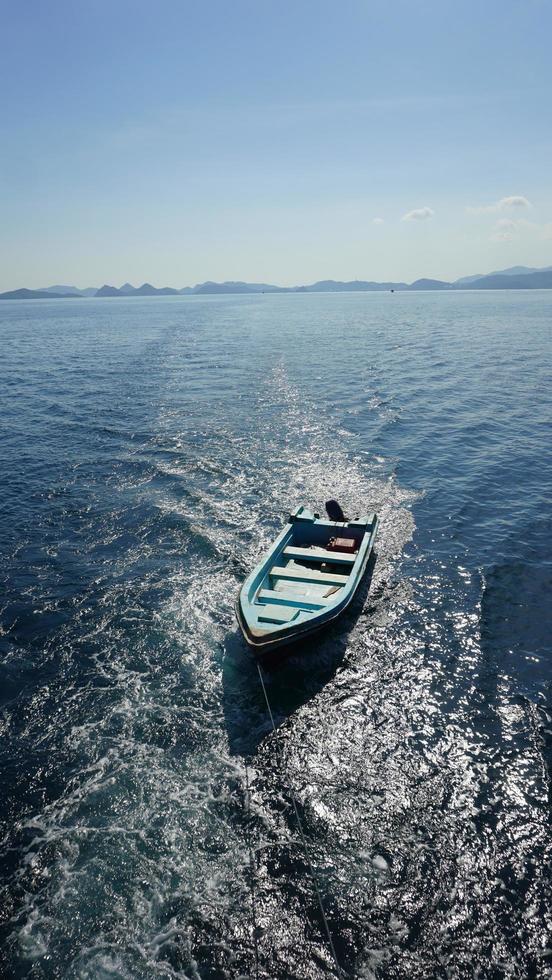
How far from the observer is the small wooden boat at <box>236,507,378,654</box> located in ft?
49.9

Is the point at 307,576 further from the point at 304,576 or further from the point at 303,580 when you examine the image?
the point at 303,580

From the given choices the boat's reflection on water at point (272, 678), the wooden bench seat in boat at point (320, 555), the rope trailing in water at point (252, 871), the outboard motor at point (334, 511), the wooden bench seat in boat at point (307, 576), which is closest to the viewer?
the rope trailing in water at point (252, 871)

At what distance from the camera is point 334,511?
2292cm

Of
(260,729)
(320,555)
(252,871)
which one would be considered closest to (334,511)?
(320,555)

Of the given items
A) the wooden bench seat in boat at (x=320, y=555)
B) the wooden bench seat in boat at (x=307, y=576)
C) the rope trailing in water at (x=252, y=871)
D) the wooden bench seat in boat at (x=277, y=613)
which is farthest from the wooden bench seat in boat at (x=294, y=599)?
the rope trailing in water at (x=252, y=871)

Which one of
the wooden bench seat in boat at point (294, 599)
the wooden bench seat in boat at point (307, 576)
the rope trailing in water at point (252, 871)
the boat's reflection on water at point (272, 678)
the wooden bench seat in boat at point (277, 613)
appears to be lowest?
the rope trailing in water at point (252, 871)

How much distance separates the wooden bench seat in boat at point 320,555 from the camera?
20000 millimetres

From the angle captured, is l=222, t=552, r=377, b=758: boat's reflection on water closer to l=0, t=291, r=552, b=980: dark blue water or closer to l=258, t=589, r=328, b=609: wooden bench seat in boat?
l=0, t=291, r=552, b=980: dark blue water

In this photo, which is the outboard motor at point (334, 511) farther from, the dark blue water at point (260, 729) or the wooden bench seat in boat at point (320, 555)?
the dark blue water at point (260, 729)

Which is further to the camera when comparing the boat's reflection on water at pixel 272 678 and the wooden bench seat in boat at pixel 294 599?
the wooden bench seat in boat at pixel 294 599

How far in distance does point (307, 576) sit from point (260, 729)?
21.8 feet

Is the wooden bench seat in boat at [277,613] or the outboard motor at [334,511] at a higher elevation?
the outboard motor at [334,511]

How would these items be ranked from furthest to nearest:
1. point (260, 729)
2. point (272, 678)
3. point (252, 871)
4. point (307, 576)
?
point (307, 576)
point (272, 678)
point (260, 729)
point (252, 871)

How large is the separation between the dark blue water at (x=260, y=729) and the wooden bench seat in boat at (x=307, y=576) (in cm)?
148
